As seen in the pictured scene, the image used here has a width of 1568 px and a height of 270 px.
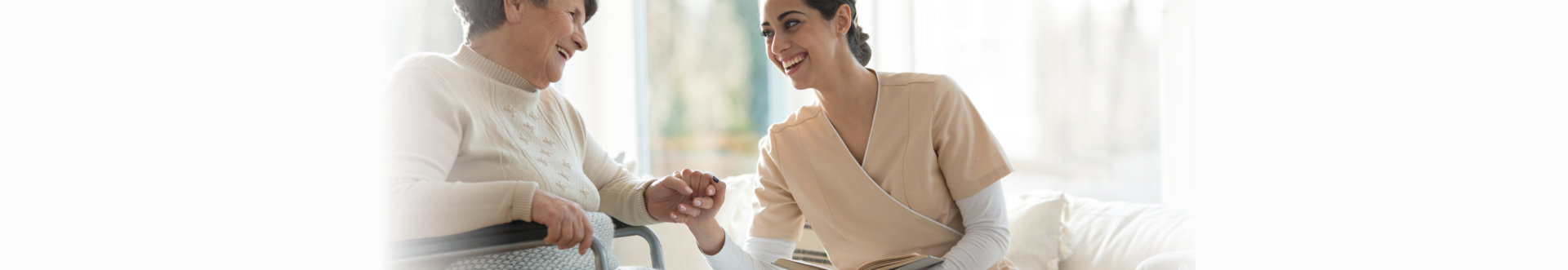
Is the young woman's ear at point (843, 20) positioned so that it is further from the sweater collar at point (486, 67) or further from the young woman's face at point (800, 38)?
the sweater collar at point (486, 67)

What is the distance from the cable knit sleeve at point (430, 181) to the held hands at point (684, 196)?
308 mm

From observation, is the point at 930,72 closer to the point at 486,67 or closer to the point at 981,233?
the point at 981,233

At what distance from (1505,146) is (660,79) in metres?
2.88

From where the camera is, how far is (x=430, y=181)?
0.81 metres

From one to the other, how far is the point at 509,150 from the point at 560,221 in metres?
0.14

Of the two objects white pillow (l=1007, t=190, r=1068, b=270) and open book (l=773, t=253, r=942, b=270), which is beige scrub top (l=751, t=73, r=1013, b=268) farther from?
white pillow (l=1007, t=190, r=1068, b=270)

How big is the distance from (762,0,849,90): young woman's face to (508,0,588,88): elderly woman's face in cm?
46

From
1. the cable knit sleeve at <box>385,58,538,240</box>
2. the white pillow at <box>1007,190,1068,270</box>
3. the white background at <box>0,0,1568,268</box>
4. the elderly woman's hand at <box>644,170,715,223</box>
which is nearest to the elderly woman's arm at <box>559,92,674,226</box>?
the elderly woman's hand at <box>644,170,715,223</box>

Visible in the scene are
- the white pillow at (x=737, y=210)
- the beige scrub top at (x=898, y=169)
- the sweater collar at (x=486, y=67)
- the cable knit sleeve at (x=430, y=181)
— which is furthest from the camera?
the white pillow at (x=737, y=210)

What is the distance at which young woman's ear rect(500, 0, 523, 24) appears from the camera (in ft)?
3.10

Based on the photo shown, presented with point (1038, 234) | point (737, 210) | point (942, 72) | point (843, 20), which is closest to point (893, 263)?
point (843, 20)

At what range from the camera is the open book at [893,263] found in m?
1.19

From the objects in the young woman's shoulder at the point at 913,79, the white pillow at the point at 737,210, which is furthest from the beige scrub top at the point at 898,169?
the white pillow at the point at 737,210

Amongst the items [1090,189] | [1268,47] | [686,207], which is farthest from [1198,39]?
[1090,189]
